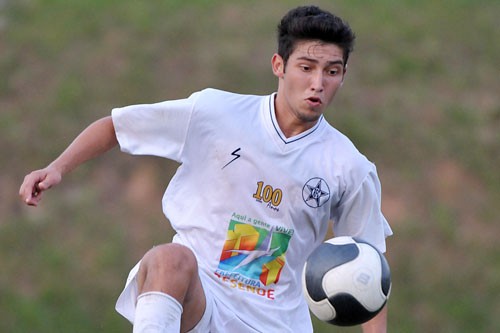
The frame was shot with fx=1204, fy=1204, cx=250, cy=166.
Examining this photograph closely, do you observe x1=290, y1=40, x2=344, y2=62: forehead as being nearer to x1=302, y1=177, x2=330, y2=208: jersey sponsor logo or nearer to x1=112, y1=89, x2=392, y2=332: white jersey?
x1=112, y1=89, x2=392, y2=332: white jersey

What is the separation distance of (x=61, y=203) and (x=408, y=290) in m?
3.20

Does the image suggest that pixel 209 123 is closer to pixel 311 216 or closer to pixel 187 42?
pixel 311 216

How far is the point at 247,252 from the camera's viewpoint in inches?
199

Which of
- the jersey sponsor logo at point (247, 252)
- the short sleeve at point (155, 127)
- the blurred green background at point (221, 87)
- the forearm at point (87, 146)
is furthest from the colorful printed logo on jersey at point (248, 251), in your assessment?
the blurred green background at point (221, 87)

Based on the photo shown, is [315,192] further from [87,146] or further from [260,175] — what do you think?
[87,146]

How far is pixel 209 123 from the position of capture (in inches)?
203

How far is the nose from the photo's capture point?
16.5 ft

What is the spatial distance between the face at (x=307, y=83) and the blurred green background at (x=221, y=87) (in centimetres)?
488

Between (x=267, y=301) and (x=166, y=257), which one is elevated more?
(x=166, y=257)

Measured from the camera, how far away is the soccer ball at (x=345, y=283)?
15.6 ft

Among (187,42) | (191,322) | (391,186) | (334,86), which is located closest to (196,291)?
(191,322)

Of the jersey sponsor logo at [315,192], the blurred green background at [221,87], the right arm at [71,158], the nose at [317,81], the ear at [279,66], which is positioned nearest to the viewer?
the right arm at [71,158]

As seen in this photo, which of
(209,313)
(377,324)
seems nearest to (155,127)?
(209,313)

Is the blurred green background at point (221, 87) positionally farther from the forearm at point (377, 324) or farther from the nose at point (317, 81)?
the nose at point (317, 81)
